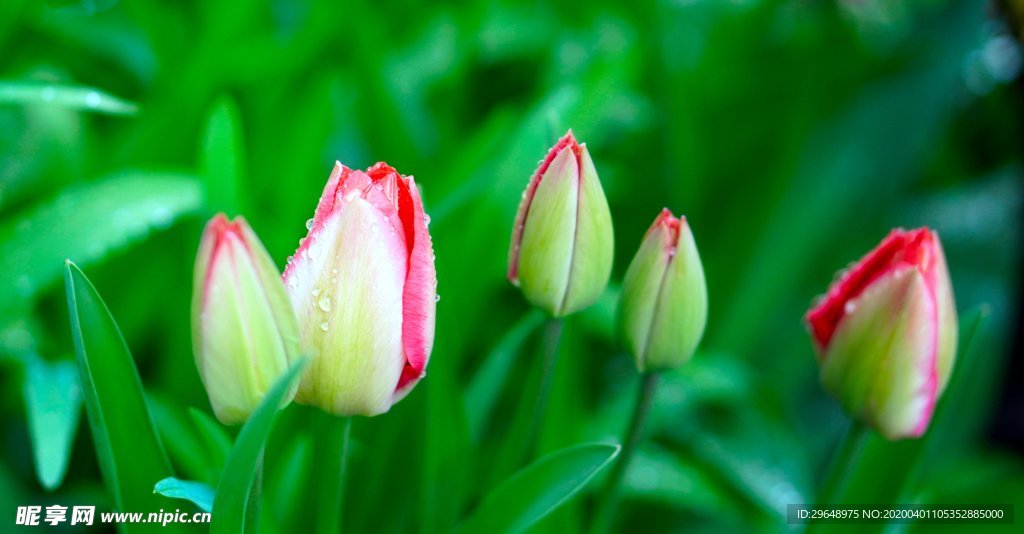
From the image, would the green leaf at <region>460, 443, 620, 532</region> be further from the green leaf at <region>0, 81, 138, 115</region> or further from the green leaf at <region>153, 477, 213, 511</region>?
the green leaf at <region>0, 81, 138, 115</region>

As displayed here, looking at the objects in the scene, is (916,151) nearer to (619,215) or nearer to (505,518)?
(619,215)

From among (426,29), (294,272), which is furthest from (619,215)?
(294,272)

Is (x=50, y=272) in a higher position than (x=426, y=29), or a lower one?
lower

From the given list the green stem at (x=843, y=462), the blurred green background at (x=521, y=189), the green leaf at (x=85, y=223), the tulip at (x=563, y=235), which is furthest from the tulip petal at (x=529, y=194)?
the green leaf at (x=85, y=223)

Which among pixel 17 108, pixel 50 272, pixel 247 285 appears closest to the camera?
pixel 247 285

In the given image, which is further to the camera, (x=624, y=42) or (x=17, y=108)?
(x=624, y=42)

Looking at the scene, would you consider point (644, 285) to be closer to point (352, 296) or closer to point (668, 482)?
point (352, 296)

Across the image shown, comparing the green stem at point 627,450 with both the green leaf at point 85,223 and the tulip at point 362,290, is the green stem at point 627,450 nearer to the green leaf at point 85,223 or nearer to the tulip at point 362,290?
the tulip at point 362,290
